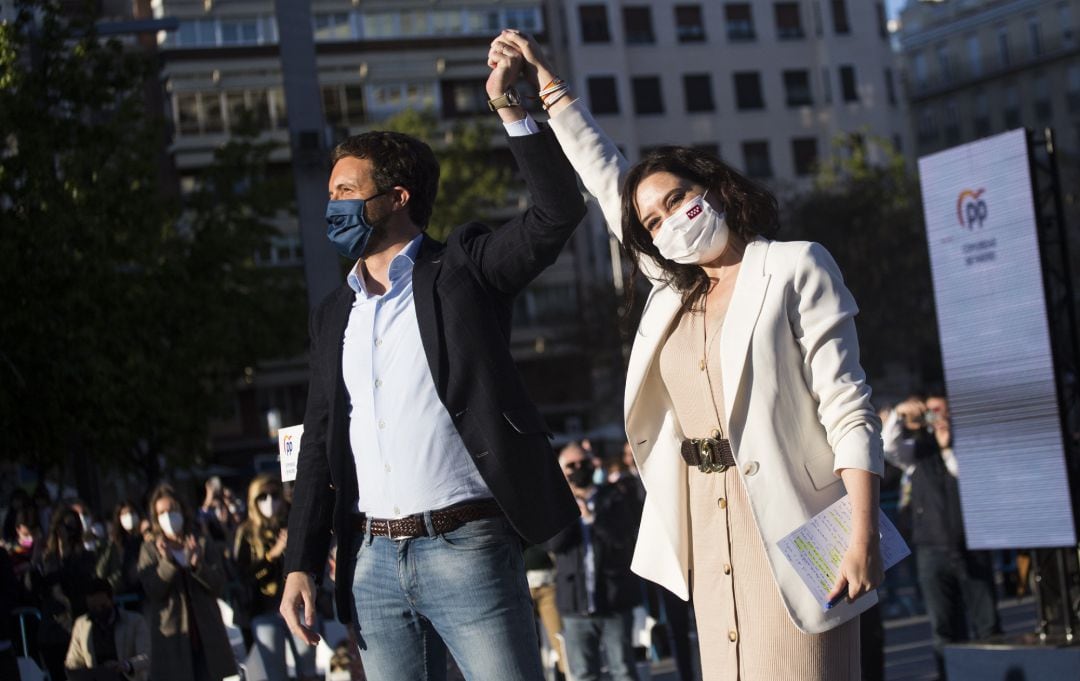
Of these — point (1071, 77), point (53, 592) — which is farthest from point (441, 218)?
point (1071, 77)

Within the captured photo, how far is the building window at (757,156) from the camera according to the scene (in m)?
66.1

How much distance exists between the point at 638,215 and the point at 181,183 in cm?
5661

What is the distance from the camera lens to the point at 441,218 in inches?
1599

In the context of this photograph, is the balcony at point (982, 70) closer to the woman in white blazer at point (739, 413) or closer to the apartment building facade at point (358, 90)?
the apartment building facade at point (358, 90)

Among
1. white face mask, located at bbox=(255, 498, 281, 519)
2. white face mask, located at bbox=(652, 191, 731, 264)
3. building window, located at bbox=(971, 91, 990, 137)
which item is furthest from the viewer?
building window, located at bbox=(971, 91, 990, 137)

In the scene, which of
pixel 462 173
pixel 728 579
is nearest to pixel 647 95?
pixel 462 173

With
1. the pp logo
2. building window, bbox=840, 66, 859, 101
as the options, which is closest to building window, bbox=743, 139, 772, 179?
building window, bbox=840, 66, 859, 101

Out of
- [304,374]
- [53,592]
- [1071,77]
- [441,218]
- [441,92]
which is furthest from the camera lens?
[1071,77]

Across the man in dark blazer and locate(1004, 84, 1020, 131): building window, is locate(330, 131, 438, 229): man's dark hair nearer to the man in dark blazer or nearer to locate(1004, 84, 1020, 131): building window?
the man in dark blazer

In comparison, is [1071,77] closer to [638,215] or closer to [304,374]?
[304,374]

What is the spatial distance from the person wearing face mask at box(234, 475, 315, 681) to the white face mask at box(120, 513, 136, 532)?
1891 millimetres

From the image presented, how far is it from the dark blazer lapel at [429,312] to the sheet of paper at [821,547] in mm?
900

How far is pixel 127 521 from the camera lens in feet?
46.6

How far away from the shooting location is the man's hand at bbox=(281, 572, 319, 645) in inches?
173
